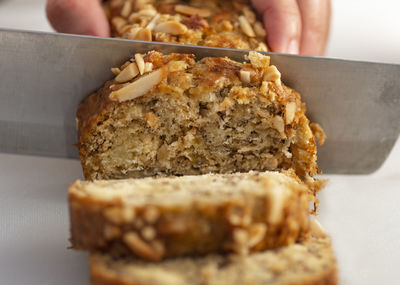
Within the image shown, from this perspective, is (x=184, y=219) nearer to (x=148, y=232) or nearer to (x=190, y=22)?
(x=148, y=232)

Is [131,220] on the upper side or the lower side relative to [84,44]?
lower

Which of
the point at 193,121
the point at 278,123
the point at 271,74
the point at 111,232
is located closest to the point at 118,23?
the point at 193,121

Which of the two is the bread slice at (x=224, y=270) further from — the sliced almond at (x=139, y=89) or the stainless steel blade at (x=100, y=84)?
the stainless steel blade at (x=100, y=84)

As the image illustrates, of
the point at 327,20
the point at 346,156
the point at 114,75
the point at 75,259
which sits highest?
the point at 327,20

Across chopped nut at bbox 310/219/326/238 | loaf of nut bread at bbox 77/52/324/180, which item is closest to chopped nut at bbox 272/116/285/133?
loaf of nut bread at bbox 77/52/324/180

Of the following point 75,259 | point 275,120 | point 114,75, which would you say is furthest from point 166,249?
point 114,75

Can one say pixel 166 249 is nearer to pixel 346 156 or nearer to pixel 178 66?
pixel 178 66
